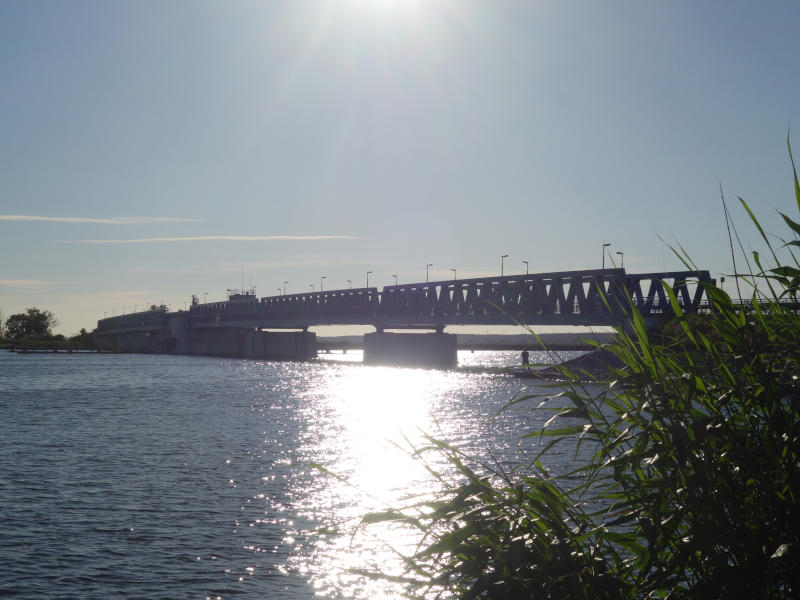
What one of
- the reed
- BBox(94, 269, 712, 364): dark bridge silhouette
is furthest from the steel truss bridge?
the reed

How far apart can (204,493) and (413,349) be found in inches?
4911

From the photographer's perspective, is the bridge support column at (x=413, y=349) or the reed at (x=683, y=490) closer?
the reed at (x=683, y=490)

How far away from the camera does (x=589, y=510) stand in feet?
73.2

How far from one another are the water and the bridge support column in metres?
80.2

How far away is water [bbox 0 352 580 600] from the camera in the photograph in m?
18.3

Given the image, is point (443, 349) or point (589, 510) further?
point (443, 349)

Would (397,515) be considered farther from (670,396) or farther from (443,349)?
(443,349)

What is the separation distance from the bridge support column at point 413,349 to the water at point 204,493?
80.2 meters

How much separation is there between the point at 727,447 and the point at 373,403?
70901 millimetres

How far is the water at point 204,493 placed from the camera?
1833cm

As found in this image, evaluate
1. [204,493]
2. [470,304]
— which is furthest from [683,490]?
[470,304]

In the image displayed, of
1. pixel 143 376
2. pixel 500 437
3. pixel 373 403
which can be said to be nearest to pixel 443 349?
pixel 143 376

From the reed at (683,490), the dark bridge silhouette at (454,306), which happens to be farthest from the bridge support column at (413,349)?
the reed at (683,490)

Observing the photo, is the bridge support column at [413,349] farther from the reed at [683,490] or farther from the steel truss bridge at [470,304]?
the reed at [683,490]
